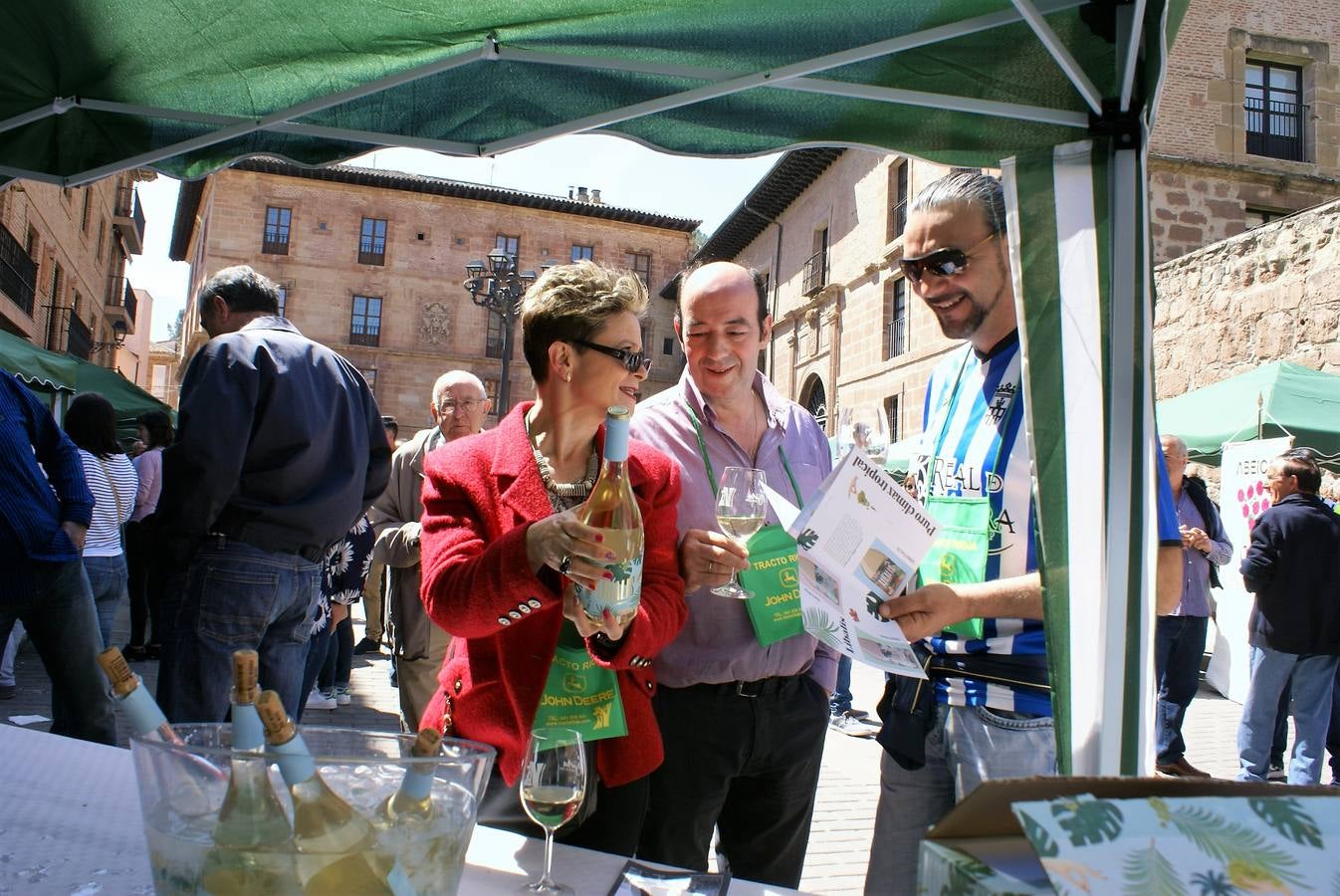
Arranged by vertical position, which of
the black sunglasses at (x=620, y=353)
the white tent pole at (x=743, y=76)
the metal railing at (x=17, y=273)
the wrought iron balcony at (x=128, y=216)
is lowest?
the black sunglasses at (x=620, y=353)

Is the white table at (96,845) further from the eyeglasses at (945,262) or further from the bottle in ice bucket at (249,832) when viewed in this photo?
the eyeglasses at (945,262)

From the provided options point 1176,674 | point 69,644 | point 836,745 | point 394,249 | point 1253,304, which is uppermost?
point 394,249

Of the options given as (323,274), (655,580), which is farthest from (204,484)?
(323,274)

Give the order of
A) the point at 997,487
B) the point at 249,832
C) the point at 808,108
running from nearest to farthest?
1. the point at 249,832
2. the point at 997,487
3. the point at 808,108

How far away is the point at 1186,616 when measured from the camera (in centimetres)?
646

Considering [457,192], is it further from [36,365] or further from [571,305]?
[571,305]

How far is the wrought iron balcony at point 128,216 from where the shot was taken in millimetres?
28297

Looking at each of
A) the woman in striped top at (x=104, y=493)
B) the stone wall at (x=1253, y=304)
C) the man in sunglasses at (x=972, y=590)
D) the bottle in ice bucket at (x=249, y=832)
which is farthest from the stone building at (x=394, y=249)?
the bottle in ice bucket at (x=249, y=832)

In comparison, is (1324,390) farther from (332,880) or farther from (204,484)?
(332,880)

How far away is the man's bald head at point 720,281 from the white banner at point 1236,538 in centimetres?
603

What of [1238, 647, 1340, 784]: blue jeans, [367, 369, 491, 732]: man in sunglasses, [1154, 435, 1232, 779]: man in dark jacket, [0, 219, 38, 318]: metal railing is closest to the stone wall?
[1154, 435, 1232, 779]: man in dark jacket

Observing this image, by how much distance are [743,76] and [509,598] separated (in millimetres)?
1312

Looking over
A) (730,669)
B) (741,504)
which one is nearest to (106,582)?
(730,669)

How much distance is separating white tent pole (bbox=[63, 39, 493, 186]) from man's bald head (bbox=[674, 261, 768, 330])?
2.62 ft
